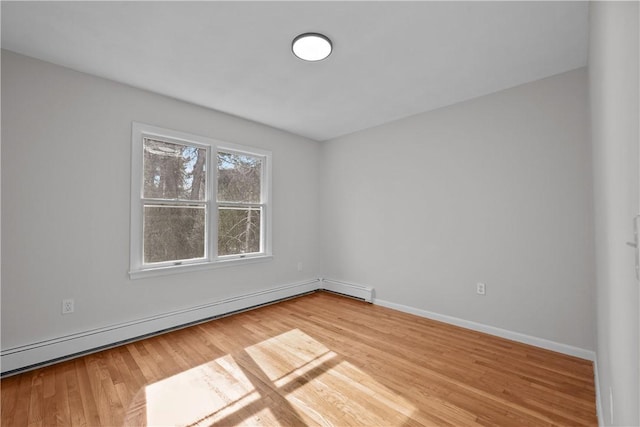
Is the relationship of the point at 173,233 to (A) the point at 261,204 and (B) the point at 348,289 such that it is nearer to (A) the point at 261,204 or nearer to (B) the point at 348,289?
(A) the point at 261,204

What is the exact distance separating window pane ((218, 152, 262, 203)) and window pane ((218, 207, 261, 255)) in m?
0.17

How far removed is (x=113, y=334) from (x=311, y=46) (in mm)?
3142

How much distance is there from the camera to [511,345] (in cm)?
268

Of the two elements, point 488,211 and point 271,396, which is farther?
point 488,211

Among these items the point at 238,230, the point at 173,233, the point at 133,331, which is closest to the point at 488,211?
the point at 238,230

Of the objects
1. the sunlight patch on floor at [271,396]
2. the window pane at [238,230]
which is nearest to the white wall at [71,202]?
the window pane at [238,230]

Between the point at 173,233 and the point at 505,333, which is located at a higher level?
the point at 173,233

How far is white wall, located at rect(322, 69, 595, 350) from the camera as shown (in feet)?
8.21

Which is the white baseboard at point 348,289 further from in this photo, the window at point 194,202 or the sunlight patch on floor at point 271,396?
the sunlight patch on floor at point 271,396

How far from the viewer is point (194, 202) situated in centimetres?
334

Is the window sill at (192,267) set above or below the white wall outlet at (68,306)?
above

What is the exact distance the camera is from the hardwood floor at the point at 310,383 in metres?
1.72

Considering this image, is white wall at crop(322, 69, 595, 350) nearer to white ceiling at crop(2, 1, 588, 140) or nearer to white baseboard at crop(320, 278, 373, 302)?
white baseboard at crop(320, 278, 373, 302)

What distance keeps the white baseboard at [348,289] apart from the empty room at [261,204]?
0.43ft
